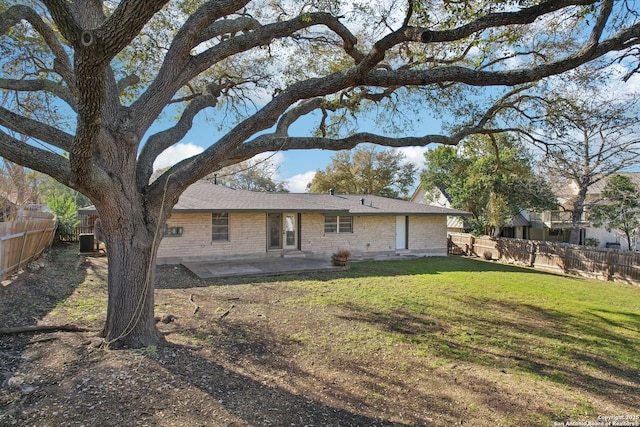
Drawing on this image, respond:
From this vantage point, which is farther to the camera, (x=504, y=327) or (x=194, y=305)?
(x=194, y=305)

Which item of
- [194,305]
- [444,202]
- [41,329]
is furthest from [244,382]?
[444,202]

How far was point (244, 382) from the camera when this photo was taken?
420 cm

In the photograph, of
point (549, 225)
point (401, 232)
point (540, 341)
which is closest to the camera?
point (540, 341)

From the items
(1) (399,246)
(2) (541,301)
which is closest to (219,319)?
(2) (541,301)

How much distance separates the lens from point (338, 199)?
2002 centimetres

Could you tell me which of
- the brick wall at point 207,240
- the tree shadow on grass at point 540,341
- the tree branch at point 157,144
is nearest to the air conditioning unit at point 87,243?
the brick wall at point 207,240

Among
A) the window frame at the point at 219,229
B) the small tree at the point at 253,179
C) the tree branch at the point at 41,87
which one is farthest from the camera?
the small tree at the point at 253,179

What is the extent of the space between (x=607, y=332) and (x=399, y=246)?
39.1 ft

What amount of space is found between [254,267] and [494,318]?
8.04 meters

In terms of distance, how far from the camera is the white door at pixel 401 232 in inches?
750

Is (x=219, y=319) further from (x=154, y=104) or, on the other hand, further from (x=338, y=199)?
(x=338, y=199)

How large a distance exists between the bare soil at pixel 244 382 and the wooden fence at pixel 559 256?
12.6 m

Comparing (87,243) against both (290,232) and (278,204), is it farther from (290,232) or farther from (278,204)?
(290,232)

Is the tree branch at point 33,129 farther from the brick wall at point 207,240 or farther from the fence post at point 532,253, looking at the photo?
the fence post at point 532,253
